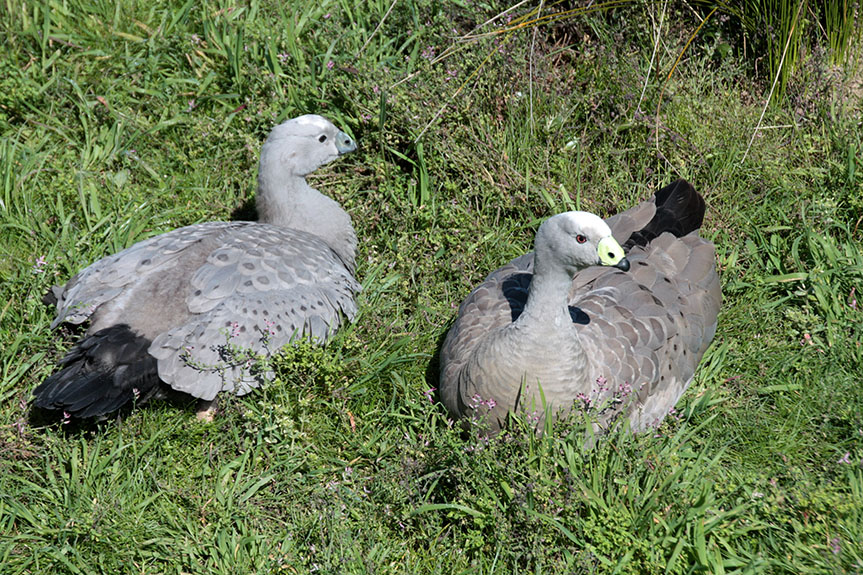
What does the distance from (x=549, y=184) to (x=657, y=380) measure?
1756mm

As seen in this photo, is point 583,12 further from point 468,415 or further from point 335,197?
point 468,415

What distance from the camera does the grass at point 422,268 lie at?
3725mm

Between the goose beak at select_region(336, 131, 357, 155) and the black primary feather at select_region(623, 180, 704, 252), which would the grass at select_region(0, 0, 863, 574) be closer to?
the goose beak at select_region(336, 131, 357, 155)

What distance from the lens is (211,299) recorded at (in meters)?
4.65

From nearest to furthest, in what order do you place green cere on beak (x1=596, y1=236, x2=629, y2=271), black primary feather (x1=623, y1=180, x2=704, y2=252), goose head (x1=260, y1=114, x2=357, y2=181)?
green cere on beak (x1=596, y1=236, x2=629, y2=271), black primary feather (x1=623, y1=180, x2=704, y2=252), goose head (x1=260, y1=114, x2=357, y2=181)

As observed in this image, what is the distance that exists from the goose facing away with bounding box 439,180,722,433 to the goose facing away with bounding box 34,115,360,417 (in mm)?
939

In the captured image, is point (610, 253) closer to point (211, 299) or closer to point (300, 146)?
point (211, 299)

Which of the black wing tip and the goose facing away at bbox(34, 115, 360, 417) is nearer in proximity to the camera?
the goose facing away at bbox(34, 115, 360, 417)

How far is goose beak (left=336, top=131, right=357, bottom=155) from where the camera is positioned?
220 inches

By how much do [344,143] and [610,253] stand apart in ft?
7.66

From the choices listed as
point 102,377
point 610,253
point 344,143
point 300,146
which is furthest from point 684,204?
point 102,377

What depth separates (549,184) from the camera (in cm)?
565

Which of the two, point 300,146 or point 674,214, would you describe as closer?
point 674,214

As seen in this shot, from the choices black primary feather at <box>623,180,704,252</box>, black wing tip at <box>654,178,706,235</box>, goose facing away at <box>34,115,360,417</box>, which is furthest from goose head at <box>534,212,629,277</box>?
goose facing away at <box>34,115,360,417</box>
